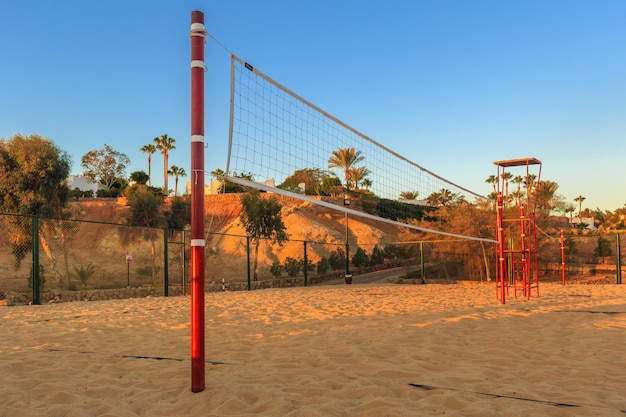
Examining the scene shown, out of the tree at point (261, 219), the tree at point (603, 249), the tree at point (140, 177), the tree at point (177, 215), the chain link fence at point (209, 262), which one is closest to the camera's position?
the chain link fence at point (209, 262)

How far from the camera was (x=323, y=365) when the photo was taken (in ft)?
11.6

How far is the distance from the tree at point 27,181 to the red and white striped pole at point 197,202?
18574mm

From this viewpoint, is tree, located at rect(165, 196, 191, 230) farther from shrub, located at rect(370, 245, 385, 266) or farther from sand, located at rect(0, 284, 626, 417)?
sand, located at rect(0, 284, 626, 417)

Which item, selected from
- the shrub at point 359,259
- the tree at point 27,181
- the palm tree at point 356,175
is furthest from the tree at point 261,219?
the palm tree at point 356,175

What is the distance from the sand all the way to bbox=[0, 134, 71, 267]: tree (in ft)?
47.1

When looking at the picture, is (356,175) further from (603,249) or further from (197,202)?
(197,202)

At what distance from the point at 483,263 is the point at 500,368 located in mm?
18353

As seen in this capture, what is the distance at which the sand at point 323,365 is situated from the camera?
8.55 feet

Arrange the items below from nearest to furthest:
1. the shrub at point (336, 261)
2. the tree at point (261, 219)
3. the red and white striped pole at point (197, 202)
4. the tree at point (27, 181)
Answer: the red and white striped pole at point (197, 202) < the tree at point (27, 181) < the tree at point (261, 219) < the shrub at point (336, 261)

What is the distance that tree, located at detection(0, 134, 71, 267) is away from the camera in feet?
61.1

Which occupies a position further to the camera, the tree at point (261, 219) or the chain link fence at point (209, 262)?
the tree at point (261, 219)

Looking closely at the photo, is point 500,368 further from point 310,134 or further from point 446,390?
point 310,134

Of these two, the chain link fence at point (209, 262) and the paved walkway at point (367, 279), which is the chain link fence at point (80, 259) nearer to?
the chain link fence at point (209, 262)

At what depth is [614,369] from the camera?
134 inches
